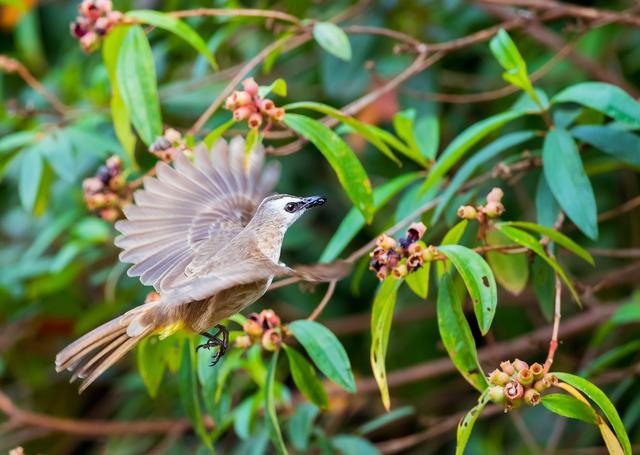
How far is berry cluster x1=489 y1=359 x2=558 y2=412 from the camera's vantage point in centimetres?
171

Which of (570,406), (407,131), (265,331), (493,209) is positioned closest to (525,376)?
(570,406)

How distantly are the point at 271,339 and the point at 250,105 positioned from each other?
20.1 inches

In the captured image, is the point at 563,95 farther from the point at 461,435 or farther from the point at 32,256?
the point at 32,256

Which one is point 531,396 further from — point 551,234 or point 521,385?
point 551,234

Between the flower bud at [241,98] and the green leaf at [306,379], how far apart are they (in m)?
0.60

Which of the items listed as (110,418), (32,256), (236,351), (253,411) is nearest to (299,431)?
(253,411)

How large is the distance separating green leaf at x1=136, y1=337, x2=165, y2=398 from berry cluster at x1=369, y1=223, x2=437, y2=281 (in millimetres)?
848

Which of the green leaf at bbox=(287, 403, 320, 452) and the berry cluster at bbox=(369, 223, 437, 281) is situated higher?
the berry cluster at bbox=(369, 223, 437, 281)

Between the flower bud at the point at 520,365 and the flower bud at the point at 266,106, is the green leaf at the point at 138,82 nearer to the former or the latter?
the flower bud at the point at 266,106

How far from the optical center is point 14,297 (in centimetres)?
371

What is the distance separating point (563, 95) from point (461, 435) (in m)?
0.96

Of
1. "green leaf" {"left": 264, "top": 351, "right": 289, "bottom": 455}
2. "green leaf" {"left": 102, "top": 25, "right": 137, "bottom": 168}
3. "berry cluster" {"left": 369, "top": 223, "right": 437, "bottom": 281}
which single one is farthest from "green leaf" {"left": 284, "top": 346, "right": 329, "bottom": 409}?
"green leaf" {"left": 102, "top": 25, "right": 137, "bottom": 168}

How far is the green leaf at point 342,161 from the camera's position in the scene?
2.24m

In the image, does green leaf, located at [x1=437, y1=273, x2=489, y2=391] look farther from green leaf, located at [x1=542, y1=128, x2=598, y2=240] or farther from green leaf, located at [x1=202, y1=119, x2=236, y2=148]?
green leaf, located at [x1=202, y1=119, x2=236, y2=148]
